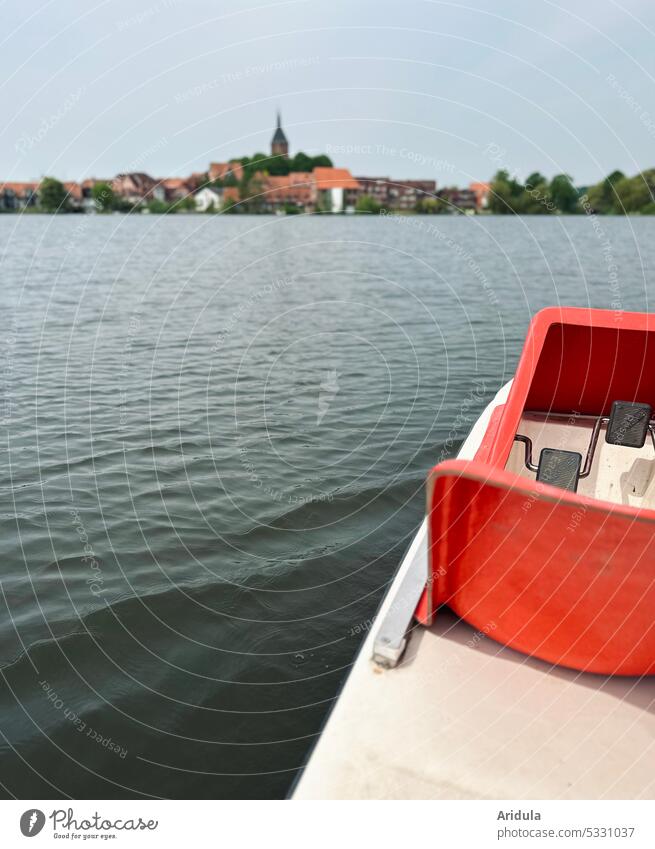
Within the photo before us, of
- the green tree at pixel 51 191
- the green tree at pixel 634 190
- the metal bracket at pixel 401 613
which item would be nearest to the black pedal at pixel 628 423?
the metal bracket at pixel 401 613

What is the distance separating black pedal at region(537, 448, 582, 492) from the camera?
19.7 ft

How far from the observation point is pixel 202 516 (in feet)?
24.8

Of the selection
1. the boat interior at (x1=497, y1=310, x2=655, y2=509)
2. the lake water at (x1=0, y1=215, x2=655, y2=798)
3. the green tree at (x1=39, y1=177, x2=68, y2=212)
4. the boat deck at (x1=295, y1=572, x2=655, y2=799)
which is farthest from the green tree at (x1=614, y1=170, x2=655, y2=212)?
the boat deck at (x1=295, y1=572, x2=655, y2=799)

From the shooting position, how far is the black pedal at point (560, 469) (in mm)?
5996

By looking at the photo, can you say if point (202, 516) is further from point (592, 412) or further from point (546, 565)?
point (546, 565)

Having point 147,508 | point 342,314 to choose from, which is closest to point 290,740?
point 147,508

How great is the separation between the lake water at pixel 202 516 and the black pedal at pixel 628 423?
2403 millimetres

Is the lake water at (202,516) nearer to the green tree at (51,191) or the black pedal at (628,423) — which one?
the black pedal at (628,423)

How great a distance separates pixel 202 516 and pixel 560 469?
154 inches

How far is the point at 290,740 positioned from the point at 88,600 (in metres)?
2.45

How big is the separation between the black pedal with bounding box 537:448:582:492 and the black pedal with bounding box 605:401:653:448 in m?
0.67

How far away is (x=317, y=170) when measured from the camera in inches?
2206
